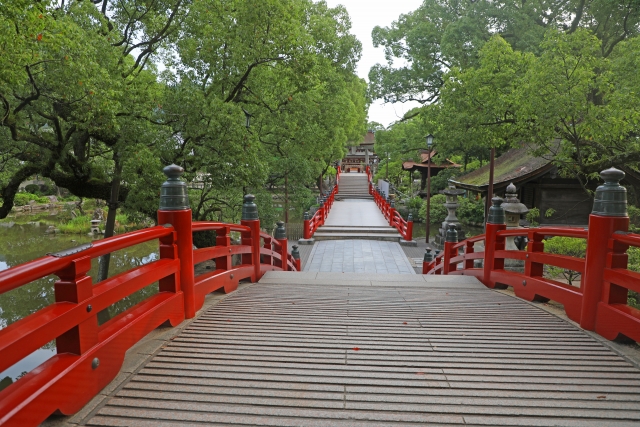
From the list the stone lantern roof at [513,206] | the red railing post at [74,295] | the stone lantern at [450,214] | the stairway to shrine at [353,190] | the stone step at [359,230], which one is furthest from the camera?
the stairway to shrine at [353,190]

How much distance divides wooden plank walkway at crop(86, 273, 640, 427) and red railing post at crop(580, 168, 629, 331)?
0.34 meters

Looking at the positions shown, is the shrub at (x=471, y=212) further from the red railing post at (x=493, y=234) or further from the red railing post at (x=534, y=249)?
the red railing post at (x=534, y=249)

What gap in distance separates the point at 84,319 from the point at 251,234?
3.65 metres

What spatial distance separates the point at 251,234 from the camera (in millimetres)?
6047

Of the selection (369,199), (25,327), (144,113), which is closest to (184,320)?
(25,327)

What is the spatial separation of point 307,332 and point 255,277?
271cm

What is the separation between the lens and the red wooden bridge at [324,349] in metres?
2.27

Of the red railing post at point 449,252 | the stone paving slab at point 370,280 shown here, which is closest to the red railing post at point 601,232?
the stone paving slab at point 370,280

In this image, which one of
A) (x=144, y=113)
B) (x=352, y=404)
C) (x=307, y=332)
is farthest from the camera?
(x=144, y=113)

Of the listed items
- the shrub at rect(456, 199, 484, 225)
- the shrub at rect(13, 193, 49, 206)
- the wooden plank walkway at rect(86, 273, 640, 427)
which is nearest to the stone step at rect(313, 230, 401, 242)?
the shrub at rect(456, 199, 484, 225)

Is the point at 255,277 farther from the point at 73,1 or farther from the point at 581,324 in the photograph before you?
the point at 73,1

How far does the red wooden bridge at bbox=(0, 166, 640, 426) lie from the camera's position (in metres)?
2.27

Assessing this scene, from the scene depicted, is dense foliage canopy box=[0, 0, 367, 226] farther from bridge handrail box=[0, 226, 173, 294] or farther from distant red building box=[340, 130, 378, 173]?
distant red building box=[340, 130, 378, 173]

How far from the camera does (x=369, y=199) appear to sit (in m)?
33.2
